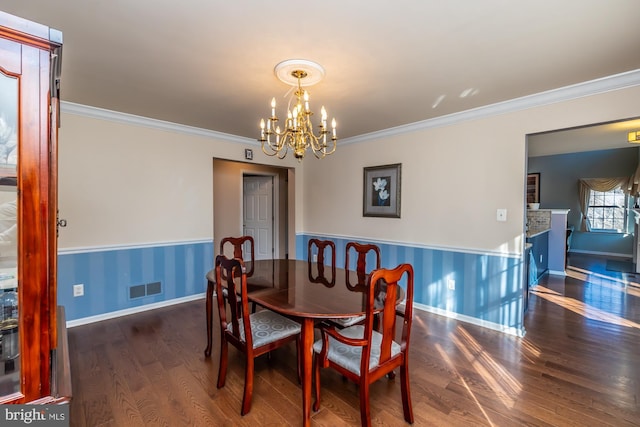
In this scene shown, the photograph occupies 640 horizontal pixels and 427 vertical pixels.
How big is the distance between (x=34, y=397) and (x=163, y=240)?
293 centimetres

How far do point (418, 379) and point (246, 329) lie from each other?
1.27 m

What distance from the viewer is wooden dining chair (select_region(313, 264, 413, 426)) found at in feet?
4.93

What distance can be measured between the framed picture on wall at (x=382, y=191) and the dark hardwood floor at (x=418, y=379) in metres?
1.39

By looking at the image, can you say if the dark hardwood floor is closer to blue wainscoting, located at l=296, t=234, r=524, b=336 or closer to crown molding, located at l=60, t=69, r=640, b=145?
blue wainscoting, located at l=296, t=234, r=524, b=336

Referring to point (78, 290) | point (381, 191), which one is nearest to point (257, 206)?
point (381, 191)

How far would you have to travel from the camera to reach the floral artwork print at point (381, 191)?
3.85 m

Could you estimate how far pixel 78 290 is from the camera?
3.03 meters

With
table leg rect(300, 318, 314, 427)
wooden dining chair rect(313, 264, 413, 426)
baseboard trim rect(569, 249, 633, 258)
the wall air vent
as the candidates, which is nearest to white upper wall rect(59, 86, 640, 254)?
the wall air vent

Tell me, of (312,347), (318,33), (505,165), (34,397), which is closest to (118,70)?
(318,33)

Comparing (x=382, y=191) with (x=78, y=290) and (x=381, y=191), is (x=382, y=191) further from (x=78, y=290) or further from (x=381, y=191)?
(x=78, y=290)

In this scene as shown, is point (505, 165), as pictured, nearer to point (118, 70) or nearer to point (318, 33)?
point (318, 33)

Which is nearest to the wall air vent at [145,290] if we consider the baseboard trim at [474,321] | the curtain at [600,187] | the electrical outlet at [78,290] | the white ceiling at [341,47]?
the electrical outlet at [78,290]

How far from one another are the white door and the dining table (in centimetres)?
267

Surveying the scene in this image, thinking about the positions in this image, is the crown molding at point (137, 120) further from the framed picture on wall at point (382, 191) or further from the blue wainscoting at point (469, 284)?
the blue wainscoting at point (469, 284)
